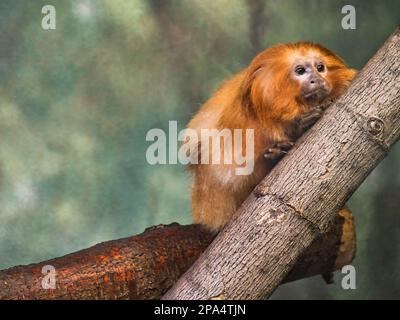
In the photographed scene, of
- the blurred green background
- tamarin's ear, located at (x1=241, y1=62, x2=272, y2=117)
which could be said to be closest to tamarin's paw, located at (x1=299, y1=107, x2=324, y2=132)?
tamarin's ear, located at (x1=241, y1=62, x2=272, y2=117)

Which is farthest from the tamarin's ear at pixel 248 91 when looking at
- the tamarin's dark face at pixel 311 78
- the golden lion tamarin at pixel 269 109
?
the tamarin's dark face at pixel 311 78

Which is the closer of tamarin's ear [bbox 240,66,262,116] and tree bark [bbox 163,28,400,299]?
tree bark [bbox 163,28,400,299]

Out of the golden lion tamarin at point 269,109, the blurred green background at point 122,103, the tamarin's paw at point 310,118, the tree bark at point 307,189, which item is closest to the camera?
the tree bark at point 307,189

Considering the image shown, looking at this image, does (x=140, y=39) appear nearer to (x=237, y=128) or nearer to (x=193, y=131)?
(x=193, y=131)

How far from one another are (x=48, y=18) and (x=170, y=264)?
1459mm

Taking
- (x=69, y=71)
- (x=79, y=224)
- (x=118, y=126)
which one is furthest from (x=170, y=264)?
(x=69, y=71)

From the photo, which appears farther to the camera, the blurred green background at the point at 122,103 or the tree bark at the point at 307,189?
the blurred green background at the point at 122,103

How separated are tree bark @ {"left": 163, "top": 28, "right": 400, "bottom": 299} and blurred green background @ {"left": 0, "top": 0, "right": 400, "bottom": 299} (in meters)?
1.18

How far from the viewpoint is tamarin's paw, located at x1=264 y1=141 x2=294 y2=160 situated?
249 centimetres

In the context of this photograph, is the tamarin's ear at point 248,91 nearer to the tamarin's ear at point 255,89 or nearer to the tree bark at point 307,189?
the tamarin's ear at point 255,89

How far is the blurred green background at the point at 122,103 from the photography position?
10.5 ft

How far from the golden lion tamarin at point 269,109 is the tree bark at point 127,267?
16 centimetres

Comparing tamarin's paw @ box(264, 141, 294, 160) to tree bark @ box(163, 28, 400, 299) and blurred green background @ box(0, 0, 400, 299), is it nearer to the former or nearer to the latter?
tree bark @ box(163, 28, 400, 299)
